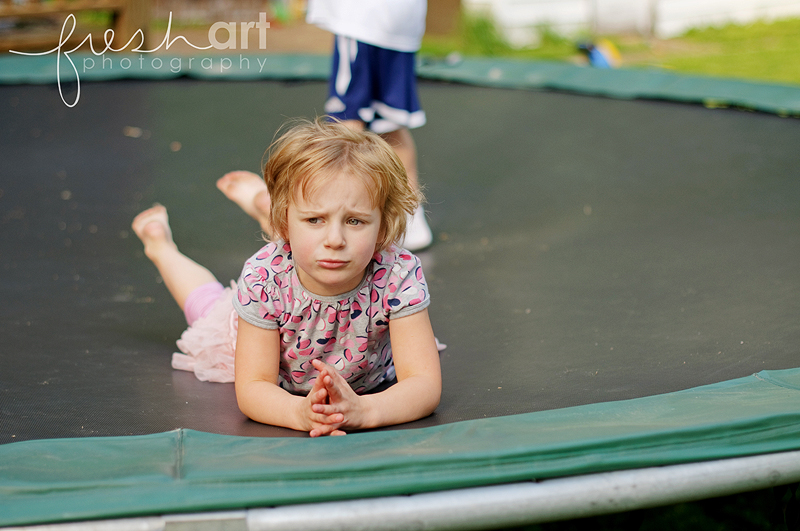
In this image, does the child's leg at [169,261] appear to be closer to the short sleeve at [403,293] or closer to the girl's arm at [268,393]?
the girl's arm at [268,393]

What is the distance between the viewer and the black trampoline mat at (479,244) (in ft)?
3.86

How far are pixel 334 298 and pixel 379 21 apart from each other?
1.00 metres

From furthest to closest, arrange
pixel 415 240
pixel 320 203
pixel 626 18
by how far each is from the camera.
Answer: pixel 626 18 < pixel 415 240 < pixel 320 203

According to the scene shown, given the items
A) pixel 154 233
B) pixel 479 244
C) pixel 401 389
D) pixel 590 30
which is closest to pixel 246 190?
pixel 154 233

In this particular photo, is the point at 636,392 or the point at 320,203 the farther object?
the point at 636,392

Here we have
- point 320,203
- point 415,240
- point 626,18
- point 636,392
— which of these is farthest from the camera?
point 626,18

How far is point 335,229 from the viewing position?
38.2 inches

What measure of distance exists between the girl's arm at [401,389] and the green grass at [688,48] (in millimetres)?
4211

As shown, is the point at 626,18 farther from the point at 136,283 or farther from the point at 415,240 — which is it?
the point at 136,283

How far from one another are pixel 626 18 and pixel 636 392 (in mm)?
5134

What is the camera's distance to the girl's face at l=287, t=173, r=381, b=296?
973 millimetres

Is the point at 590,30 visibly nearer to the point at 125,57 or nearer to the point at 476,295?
the point at 125,57

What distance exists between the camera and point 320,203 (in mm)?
974

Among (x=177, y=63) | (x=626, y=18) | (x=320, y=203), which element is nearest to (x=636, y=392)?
(x=320, y=203)
